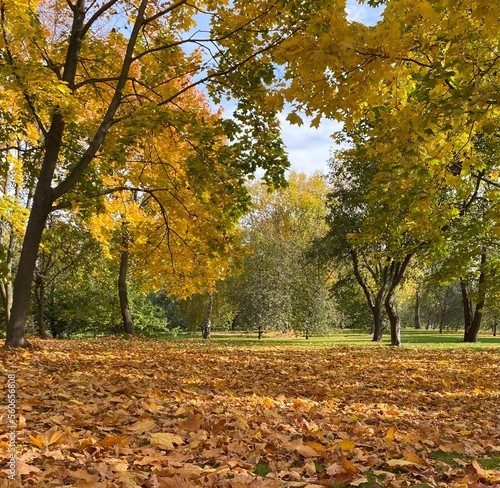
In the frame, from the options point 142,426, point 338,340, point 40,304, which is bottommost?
point 338,340

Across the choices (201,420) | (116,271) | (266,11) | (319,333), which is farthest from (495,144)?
(116,271)

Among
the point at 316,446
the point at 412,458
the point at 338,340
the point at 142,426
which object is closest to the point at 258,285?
the point at 338,340

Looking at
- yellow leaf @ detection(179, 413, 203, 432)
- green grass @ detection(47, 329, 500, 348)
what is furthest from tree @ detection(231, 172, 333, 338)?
yellow leaf @ detection(179, 413, 203, 432)

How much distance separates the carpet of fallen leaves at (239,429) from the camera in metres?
2.36

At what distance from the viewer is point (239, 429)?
334 centimetres

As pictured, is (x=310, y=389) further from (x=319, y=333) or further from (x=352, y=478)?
(x=319, y=333)

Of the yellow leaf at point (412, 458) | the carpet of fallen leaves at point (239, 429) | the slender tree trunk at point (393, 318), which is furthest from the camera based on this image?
the slender tree trunk at point (393, 318)

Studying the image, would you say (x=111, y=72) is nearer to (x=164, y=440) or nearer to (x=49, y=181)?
(x=49, y=181)

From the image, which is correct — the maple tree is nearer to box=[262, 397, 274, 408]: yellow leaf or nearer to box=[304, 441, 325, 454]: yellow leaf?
box=[262, 397, 274, 408]: yellow leaf

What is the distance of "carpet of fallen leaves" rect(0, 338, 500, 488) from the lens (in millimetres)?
2361

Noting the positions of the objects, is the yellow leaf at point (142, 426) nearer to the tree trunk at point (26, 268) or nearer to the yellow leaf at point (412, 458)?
the yellow leaf at point (412, 458)

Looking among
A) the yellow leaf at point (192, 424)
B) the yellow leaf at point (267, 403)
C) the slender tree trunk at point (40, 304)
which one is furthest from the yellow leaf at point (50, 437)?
the slender tree trunk at point (40, 304)

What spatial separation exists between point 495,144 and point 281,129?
18.3 feet

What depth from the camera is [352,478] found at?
244cm
